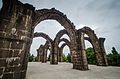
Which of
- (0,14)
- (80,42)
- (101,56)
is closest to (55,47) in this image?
(80,42)

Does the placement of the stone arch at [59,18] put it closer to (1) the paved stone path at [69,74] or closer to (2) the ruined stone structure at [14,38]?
(2) the ruined stone structure at [14,38]

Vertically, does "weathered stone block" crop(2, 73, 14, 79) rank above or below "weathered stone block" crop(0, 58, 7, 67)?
below

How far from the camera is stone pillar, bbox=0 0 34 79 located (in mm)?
2930

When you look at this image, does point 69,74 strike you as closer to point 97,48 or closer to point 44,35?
point 97,48

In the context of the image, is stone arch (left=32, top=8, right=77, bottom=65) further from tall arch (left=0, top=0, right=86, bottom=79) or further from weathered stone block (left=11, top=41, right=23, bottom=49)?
weathered stone block (left=11, top=41, right=23, bottom=49)

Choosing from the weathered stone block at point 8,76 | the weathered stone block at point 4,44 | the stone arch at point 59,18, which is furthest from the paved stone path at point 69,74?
the stone arch at point 59,18

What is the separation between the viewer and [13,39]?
10.6 ft

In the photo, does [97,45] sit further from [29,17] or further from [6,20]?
[6,20]

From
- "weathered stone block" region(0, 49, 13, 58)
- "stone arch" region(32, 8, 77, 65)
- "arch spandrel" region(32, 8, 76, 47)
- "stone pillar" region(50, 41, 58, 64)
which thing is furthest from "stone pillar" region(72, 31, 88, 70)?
"weathered stone block" region(0, 49, 13, 58)

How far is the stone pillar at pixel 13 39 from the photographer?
9.61 ft

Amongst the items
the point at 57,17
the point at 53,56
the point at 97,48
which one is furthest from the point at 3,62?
the point at 97,48

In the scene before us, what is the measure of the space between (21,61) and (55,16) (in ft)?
16.9

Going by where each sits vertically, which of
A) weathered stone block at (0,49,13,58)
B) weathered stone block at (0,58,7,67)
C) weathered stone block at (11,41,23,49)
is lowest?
weathered stone block at (0,58,7,67)

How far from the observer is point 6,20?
3289mm
